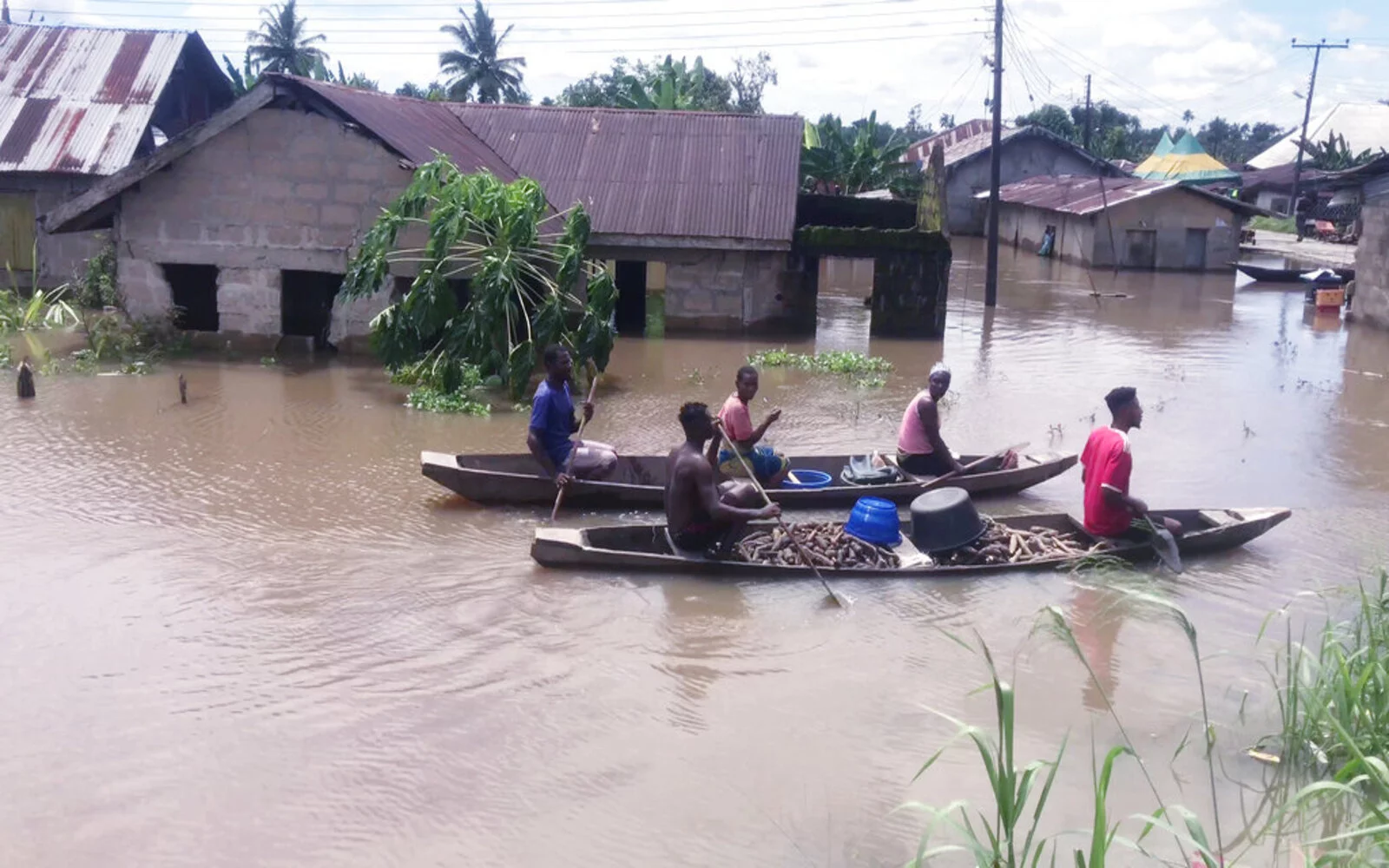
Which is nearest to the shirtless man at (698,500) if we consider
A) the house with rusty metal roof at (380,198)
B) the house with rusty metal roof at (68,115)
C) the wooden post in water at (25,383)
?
the house with rusty metal roof at (380,198)

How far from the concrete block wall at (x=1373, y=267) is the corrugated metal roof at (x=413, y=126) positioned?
1496 cm

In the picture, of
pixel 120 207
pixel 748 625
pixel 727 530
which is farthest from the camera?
pixel 120 207

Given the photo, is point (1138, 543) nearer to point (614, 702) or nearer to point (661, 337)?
point (614, 702)

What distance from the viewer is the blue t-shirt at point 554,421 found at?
1049 cm

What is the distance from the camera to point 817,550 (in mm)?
9445

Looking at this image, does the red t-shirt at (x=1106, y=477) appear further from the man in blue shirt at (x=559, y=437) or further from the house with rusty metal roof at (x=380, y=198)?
the house with rusty metal roof at (x=380, y=198)

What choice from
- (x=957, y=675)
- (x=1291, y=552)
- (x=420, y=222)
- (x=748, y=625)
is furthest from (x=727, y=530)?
(x=420, y=222)

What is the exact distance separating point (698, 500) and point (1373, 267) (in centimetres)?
1875

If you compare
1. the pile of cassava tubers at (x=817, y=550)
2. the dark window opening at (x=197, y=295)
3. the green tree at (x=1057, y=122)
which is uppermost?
the green tree at (x=1057, y=122)

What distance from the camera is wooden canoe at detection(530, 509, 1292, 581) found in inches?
355

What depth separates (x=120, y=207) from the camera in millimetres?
17203

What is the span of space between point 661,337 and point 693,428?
12459 millimetres

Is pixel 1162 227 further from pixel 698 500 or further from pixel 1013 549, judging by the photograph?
pixel 698 500

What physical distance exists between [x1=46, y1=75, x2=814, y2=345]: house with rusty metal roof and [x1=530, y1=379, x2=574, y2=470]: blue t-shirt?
272 inches
